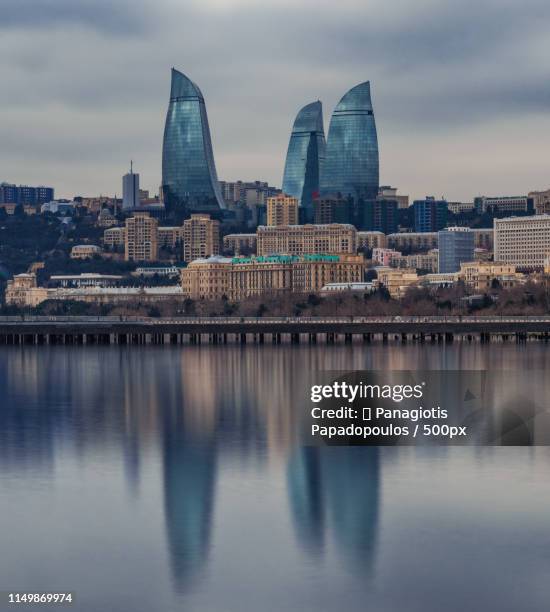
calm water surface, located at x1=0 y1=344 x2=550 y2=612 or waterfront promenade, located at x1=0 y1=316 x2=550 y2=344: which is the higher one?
calm water surface, located at x1=0 y1=344 x2=550 y2=612

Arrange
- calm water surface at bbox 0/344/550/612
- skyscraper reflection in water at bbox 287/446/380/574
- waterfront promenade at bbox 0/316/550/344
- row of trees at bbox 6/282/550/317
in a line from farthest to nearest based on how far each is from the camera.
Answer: row of trees at bbox 6/282/550/317
waterfront promenade at bbox 0/316/550/344
skyscraper reflection in water at bbox 287/446/380/574
calm water surface at bbox 0/344/550/612

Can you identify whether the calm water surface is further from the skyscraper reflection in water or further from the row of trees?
the row of trees

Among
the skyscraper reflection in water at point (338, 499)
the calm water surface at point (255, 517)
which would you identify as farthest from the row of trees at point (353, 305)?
the skyscraper reflection in water at point (338, 499)

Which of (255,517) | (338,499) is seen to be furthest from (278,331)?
(255,517)

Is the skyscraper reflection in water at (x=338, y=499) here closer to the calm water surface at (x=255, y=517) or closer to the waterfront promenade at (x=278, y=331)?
the calm water surface at (x=255, y=517)

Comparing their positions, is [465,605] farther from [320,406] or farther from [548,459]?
[320,406]

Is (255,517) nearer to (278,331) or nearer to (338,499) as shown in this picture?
(338,499)

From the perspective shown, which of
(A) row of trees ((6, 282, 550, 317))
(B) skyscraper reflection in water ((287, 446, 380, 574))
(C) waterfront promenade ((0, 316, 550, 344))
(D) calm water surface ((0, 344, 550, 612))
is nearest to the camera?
(D) calm water surface ((0, 344, 550, 612))

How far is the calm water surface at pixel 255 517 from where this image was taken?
25.6m

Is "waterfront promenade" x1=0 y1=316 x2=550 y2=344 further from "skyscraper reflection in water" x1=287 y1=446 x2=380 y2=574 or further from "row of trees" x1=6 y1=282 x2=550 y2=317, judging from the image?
"skyscraper reflection in water" x1=287 y1=446 x2=380 y2=574

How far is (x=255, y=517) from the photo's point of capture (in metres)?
31.0

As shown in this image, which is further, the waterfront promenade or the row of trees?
the row of trees

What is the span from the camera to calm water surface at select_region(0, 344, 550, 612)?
25578 millimetres

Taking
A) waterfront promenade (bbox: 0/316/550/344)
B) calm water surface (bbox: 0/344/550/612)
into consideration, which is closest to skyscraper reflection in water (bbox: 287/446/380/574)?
calm water surface (bbox: 0/344/550/612)
